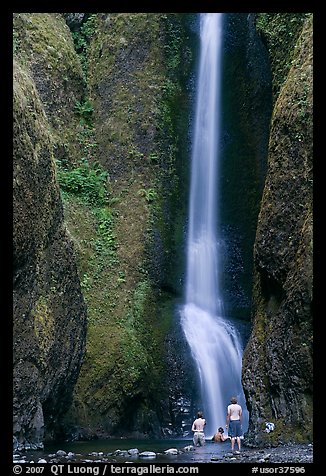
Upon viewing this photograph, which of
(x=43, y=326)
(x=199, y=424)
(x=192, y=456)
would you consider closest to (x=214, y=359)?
(x=199, y=424)

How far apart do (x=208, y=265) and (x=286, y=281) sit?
9.67m

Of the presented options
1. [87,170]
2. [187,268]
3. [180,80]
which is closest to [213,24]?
[180,80]

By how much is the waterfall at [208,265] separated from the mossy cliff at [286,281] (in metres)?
4.38

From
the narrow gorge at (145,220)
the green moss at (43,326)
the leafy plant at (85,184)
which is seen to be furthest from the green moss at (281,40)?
the green moss at (43,326)

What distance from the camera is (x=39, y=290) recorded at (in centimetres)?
1705

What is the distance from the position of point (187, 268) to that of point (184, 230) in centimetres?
164

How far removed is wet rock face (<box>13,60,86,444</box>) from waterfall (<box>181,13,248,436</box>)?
Answer: 5.28 metres

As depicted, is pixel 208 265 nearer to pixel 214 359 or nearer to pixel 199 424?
pixel 214 359

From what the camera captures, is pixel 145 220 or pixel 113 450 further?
pixel 145 220

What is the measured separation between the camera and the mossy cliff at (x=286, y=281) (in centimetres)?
1652

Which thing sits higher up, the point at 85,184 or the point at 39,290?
the point at 85,184
